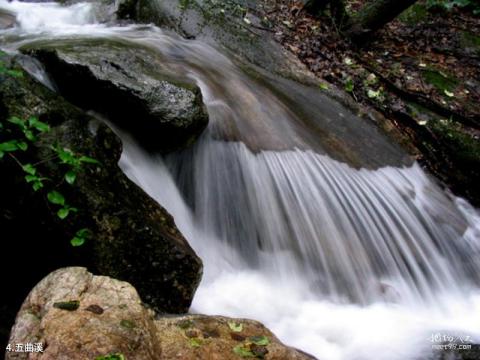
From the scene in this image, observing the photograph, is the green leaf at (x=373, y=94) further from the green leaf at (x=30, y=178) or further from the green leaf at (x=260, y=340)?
the green leaf at (x=30, y=178)

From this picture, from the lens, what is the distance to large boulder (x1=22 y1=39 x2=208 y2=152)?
12.7 ft

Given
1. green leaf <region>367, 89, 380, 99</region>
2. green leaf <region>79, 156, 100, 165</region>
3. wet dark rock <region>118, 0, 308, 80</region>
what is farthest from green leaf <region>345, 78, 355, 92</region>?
green leaf <region>79, 156, 100, 165</region>

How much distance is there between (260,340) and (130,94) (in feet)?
7.73

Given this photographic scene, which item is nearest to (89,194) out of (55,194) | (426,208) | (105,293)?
(55,194)

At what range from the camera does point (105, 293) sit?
235 cm

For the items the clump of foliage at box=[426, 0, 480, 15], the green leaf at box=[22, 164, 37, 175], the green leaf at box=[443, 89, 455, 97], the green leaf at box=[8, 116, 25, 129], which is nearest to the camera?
the green leaf at box=[22, 164, 37, 175]

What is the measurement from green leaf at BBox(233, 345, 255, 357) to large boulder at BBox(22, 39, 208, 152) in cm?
211

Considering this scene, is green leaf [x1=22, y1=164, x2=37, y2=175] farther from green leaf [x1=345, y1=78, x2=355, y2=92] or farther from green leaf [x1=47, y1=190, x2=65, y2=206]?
green leaf [x1=345, y1=78, x2=355, y2=92]

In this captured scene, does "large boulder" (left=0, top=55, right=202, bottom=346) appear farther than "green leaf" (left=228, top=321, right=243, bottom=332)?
Yes

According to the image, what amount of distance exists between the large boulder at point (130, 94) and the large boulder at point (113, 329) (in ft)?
5.85

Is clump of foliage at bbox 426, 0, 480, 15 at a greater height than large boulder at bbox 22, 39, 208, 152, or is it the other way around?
clump of foliage at bbox 426, 0, 480, 15

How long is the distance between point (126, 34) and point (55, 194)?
3.52 m

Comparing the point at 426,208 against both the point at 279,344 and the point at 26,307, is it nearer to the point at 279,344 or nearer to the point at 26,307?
the point at 279,344

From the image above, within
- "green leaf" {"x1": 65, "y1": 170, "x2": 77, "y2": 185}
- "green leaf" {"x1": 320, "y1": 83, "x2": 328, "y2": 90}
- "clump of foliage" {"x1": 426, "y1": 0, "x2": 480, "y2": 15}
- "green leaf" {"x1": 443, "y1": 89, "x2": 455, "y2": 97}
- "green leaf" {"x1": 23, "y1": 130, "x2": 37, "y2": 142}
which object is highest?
"clump of foliage" {"x1": 426, "y1": 0, "x2": 480, "y2": 15}
